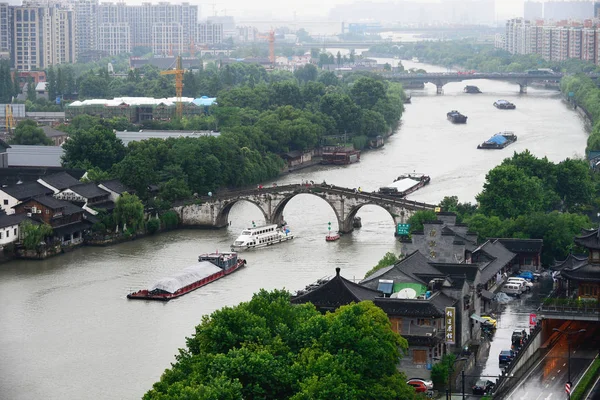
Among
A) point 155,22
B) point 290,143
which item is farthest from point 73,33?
point 290,143

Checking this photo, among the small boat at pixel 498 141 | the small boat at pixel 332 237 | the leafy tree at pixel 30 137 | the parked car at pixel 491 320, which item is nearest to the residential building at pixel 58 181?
the small boat at pixel 332 237

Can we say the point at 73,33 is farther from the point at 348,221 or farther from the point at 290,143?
the point at 348,221

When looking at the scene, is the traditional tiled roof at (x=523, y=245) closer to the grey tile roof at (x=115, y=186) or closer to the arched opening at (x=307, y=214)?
A: the arched opening at (x=307, y=214)

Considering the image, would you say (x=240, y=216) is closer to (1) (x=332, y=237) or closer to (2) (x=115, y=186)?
(2) (x=115, y=186)

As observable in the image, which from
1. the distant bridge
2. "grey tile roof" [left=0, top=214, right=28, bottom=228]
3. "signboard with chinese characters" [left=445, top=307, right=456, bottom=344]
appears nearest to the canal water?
"grey tile roof" [left=0, top=214, right=28, bottom=228]

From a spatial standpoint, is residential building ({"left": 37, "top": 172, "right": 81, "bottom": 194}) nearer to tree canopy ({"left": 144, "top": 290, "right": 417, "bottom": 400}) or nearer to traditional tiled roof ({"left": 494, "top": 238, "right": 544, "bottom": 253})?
traditional tiled roof ({"left": 494, "top": 238, "right": 544, "bottom": 253})

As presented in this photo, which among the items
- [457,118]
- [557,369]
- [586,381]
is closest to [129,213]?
[557,369]
